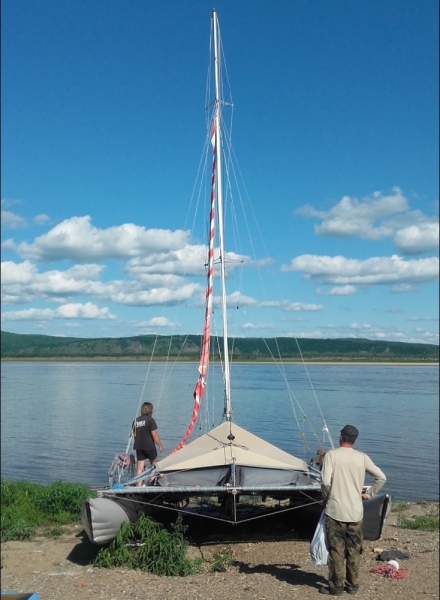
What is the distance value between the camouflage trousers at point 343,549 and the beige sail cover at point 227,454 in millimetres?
2722

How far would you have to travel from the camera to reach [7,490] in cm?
1465

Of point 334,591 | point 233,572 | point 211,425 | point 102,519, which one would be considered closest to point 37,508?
point 102,519

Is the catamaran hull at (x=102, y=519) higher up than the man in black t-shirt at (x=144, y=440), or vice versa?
the man in black t-shirt at (x=144, y=440)

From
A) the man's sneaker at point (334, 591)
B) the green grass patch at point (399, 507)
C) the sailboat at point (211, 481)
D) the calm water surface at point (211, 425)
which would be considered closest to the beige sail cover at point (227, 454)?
the sailboat at point (211, 481)

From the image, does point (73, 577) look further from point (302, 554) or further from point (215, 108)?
point (215, 108)

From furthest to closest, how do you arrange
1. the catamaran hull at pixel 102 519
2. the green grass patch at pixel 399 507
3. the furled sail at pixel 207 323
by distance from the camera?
the green grass patch at pixel 399 507, the furled sail at pixel 207 323, the catamaran hull at pixel 102 519

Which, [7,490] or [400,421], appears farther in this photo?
Answer: [400,421]

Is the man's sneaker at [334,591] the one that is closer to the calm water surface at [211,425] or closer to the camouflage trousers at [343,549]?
the camouflage trousers at [343,549]

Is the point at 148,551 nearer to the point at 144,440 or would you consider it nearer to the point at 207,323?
the point at 144,440

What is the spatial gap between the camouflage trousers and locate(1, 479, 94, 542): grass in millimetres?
6044

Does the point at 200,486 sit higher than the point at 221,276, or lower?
lower

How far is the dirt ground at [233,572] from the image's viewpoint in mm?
8336

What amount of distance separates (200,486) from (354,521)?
319 centimetres

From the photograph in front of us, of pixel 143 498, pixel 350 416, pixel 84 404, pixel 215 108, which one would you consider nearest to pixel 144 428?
pixel 143 498
